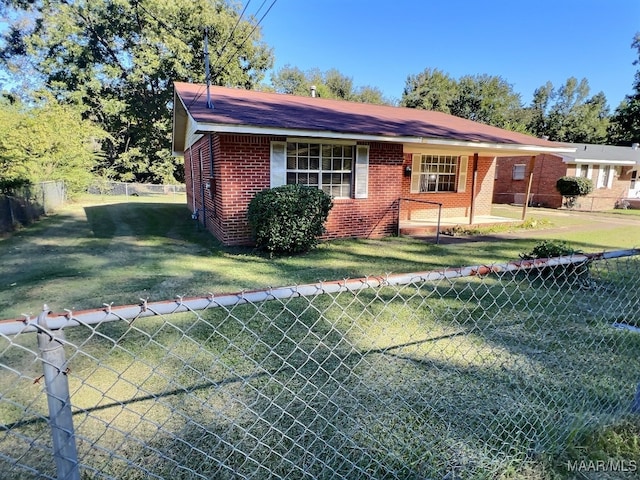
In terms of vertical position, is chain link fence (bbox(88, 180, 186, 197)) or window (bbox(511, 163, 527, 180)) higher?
window (bbox(511, 163, 527, 180))

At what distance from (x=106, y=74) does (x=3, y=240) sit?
873 inches

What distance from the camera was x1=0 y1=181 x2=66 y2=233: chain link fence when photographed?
10086 mm

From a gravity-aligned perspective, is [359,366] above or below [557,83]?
below

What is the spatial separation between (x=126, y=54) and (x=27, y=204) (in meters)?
21.0

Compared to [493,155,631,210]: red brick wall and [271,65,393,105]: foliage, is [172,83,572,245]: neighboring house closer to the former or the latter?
[493,155,631,210]: red brick wall

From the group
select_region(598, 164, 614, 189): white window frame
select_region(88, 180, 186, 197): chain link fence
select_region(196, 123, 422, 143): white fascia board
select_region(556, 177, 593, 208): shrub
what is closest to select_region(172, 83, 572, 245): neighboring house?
select_region(196, 123, 422, 143): white fascia board

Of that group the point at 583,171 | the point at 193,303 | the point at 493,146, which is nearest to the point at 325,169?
the point at 493,146

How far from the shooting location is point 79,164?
18.0 meters

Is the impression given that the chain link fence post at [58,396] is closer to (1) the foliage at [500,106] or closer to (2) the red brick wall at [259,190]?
(2) the red brick wall at [259,190]

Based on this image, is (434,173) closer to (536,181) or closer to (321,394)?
(321,394)

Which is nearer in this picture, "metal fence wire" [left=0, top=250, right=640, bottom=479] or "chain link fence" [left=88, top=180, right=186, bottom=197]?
"metal fence wire" [left=0, top=250, right=640, bottom=479]

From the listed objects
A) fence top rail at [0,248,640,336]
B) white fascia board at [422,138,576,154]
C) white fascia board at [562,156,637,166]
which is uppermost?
white fascia board at [422,138,576,154]

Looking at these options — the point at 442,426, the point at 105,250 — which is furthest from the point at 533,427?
the point at 105,250

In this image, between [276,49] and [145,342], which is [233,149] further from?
[276,49]
